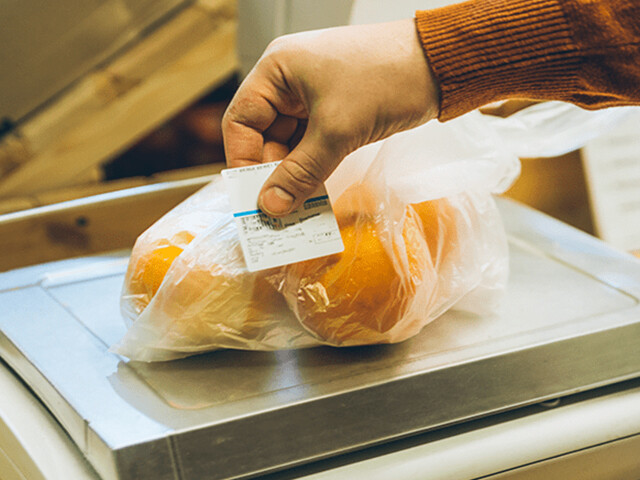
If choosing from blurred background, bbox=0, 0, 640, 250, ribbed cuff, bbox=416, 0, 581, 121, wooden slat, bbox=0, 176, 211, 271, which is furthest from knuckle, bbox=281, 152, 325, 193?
blurred background, bbox=0, 0, 640, 250

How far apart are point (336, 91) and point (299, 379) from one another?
0.21 metres

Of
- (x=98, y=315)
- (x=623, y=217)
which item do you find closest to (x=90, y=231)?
(x=98, y=315)

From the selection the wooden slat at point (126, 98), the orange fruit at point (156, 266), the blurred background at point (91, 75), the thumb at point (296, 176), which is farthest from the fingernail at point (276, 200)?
the wooden slat at point (126, 98)

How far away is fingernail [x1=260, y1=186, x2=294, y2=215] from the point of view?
1.59 feet

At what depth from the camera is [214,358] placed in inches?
22.1

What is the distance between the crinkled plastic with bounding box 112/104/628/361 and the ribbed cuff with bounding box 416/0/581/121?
0.10 meters

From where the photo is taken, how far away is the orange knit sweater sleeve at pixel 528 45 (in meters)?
0.48

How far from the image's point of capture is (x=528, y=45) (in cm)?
50

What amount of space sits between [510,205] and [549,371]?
375 millimetres

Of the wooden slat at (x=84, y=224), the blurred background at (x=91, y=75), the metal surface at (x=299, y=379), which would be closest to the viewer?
the metal surface at (x=299, y=379)

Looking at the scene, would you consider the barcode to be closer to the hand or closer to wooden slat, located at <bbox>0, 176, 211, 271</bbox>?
the hand

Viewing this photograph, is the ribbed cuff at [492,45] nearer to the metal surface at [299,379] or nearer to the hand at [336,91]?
the hand at [336,91]

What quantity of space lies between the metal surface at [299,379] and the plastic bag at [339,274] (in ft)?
0.07

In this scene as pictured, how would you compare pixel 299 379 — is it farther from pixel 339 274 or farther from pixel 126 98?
pixel 126 98
